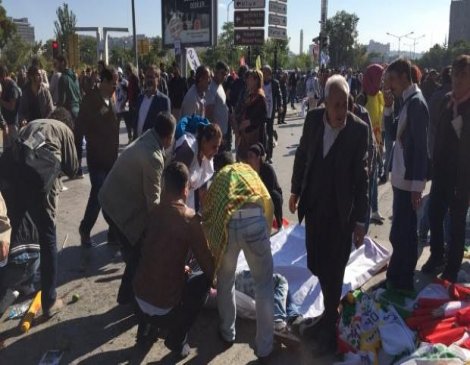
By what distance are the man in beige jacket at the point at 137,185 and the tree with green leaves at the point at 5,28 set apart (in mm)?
37369

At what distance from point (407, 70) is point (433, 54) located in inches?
3010

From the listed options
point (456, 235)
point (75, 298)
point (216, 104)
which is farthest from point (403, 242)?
point (216, 104)

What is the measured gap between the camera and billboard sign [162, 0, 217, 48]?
15898 mm

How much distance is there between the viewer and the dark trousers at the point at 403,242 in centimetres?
422

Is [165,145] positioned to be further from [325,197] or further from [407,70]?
[407,70]

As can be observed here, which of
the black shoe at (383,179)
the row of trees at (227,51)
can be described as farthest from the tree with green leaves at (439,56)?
the black shoe at (383,179)

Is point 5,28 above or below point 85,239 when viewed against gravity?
above

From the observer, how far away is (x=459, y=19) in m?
112

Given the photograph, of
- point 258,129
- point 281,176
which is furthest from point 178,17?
point 258,129

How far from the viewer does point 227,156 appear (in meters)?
3.62

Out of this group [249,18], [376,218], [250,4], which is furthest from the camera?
[249,18]

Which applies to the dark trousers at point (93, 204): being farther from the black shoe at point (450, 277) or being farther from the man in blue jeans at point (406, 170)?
the black shoe at point (450, 277)

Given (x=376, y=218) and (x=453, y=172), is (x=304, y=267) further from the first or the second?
(x=376, y=218)

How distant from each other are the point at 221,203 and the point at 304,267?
1571 mm
